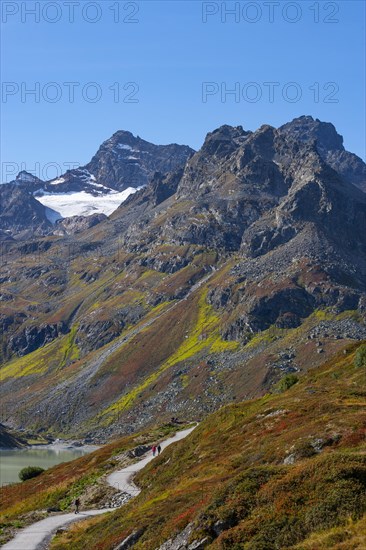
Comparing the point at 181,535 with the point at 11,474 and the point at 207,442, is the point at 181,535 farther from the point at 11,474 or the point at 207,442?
the point at 11,474

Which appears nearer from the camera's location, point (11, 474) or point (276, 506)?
point (276, 506)

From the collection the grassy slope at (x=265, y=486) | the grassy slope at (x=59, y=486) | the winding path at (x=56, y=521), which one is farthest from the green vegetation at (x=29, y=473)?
the grassy slope at (x=265, y=486)

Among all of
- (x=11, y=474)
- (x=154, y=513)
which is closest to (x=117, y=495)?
(x=154, y=513)


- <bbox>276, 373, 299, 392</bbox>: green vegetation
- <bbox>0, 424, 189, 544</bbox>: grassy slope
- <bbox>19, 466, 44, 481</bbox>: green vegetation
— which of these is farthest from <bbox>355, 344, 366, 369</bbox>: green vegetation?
<bbox>19, 466, 44, 481</bbox>: green vegetation

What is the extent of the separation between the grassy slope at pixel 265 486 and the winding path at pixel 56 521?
171cm

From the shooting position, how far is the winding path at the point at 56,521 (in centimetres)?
4338

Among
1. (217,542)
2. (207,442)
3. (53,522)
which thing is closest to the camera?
(217,542)

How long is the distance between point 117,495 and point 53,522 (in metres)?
8.36

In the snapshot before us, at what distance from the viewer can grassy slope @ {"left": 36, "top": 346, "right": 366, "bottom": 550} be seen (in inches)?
1024

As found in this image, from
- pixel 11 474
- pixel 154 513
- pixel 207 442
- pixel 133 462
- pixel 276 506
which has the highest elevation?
pixel 276 506

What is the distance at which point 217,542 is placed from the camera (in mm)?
26734

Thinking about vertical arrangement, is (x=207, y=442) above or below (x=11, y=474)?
above

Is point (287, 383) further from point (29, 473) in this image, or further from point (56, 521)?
point (56, 521)

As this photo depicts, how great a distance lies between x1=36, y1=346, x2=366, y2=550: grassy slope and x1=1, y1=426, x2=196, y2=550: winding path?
5.63 feet
